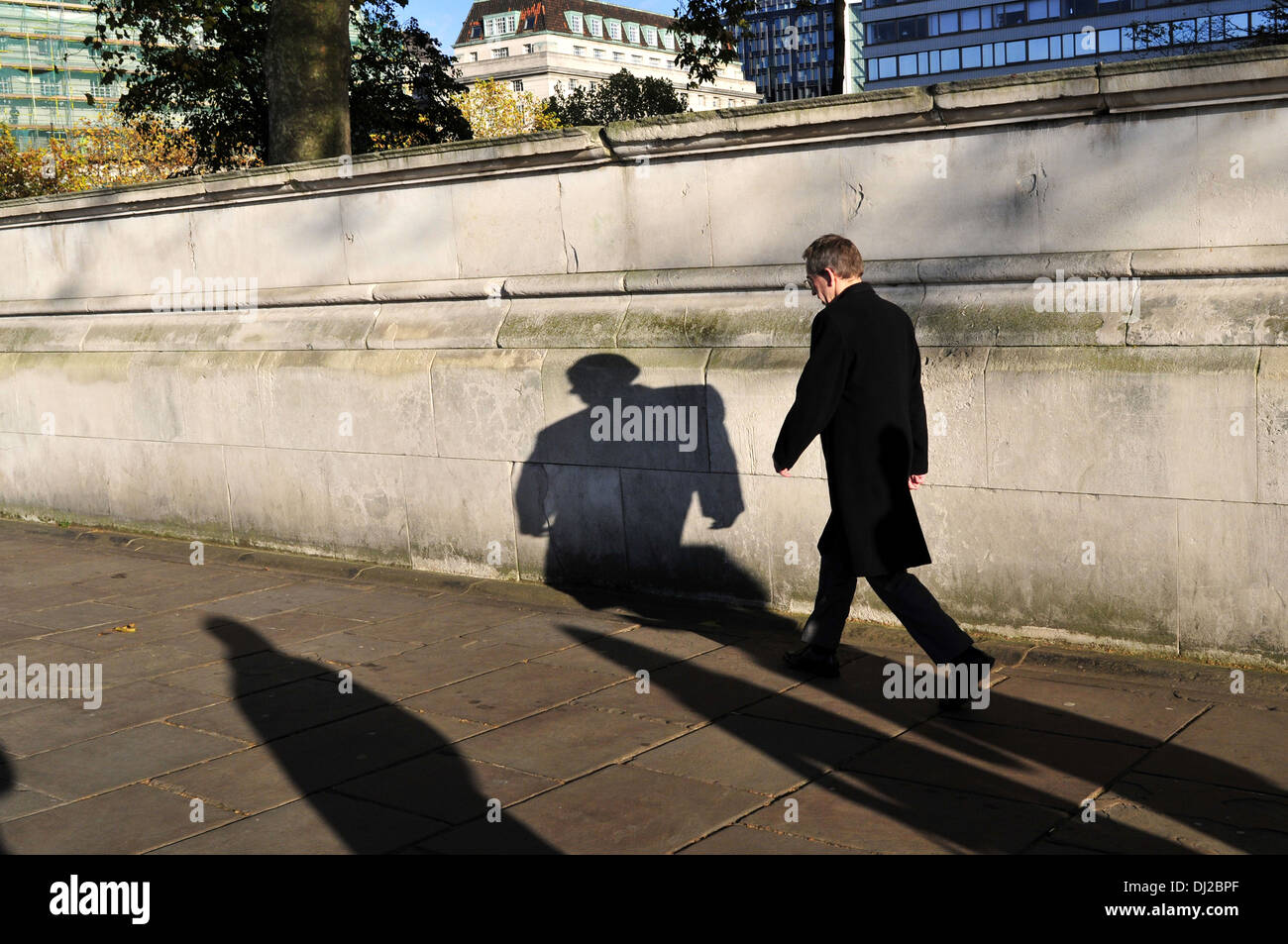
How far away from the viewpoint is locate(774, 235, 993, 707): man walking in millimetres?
5391

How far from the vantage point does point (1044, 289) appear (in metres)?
6.02

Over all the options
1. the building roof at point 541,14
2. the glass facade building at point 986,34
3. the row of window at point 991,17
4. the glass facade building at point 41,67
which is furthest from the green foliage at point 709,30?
the building roof at point 541,14

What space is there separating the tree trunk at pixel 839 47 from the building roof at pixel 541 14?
141m

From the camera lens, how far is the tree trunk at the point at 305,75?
11719 mm

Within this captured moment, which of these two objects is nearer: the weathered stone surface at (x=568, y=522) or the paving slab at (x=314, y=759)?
the paving slab at (x=314, y=759)

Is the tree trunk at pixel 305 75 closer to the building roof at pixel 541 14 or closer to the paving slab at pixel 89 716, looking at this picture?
the paving slab at pixel 89 716

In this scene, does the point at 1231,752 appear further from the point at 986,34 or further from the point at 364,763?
the point at 986,34

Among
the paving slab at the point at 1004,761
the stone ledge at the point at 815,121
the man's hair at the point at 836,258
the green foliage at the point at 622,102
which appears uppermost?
the green foliage at the point at 622,102

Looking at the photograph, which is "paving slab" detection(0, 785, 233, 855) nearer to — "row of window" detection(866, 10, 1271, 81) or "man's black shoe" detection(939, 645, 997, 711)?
"man's black shoe" detection(939, 645, 997, 711)

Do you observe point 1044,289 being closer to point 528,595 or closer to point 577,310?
point 577,310

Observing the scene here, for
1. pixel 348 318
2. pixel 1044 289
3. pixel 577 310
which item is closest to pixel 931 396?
pixel 1044 289

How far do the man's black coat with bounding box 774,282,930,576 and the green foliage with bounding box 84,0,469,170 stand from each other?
15.3m
